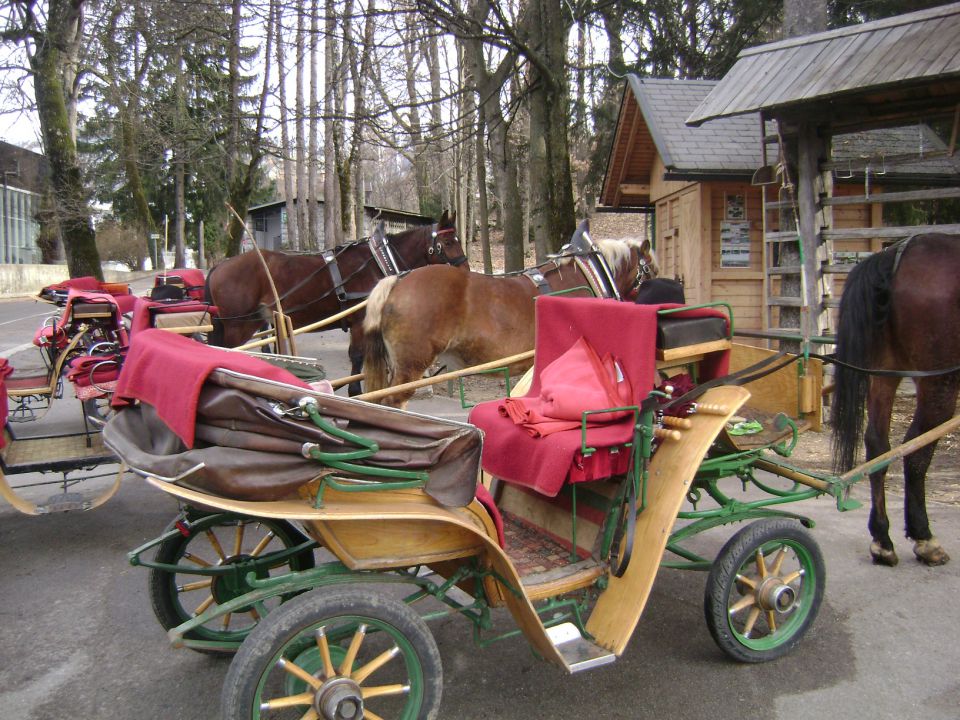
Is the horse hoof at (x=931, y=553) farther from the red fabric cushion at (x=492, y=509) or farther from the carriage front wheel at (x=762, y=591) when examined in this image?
the red fabric cushion at (x=492, y=509)

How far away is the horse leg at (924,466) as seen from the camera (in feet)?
14.6

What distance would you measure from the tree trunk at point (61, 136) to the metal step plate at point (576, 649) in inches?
637

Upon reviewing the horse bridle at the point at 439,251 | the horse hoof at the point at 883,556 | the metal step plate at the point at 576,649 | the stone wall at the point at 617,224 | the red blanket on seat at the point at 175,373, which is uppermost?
the stone wall at the point at 617,224

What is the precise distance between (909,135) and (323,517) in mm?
13844

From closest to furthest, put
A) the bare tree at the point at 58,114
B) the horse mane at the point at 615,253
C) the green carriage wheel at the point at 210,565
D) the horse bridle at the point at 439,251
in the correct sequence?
the green carriage wheel at the point at 210,565 < the horse mane at the point at 615,253 < the horse bridle at the point at 439,251 < the bare tree at the point at 58,114

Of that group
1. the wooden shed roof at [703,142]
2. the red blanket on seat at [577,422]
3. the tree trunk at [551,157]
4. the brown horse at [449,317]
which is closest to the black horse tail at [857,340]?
the red blanket on seat at [577,422]

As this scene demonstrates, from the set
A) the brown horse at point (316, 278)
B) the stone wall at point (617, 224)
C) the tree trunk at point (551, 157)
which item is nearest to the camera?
the brown horse at point (316, 278)

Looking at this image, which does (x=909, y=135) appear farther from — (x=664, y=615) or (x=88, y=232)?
(x=88, y=232)

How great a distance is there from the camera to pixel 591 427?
3322 millimetres

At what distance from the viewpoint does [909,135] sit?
1282cm

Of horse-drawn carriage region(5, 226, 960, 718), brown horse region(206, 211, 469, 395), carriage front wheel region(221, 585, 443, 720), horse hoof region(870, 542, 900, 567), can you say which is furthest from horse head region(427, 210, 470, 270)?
carriage front wheel region(221, 585, 443, 720)

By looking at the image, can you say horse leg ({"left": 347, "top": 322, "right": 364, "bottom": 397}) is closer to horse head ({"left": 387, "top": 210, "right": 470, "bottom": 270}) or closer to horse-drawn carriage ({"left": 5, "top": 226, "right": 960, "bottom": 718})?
horse head ({"left": 387, "top": 210, "right": 470, "bottom": 270})

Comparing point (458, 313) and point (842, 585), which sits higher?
point (458, 313)

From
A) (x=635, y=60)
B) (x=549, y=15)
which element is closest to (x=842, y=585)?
(x=549, y=15)
